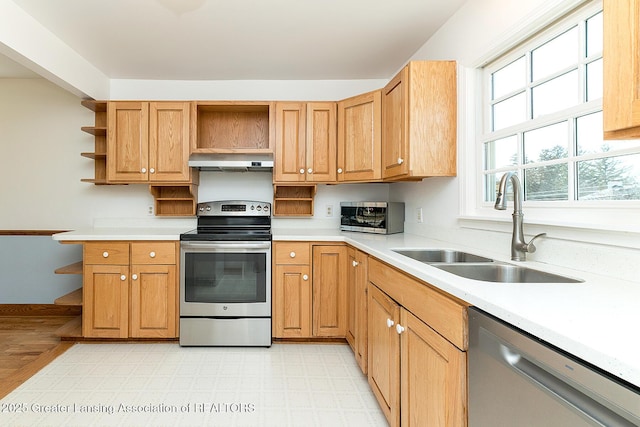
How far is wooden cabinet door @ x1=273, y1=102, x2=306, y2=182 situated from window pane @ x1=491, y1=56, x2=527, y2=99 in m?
1.58

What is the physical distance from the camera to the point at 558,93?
5.06 ft

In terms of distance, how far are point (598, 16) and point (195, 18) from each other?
2234 mm

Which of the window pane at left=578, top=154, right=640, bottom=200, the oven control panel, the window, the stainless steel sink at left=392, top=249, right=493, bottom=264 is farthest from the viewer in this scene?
the oven control panel

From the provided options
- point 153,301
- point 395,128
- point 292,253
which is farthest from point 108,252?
point 395,128

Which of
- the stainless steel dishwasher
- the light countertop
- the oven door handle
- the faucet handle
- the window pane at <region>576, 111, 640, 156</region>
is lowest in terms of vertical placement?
the stainless steel dishwasher

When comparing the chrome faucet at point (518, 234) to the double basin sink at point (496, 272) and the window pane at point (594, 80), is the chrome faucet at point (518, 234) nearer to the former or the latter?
the double basin sink at point (496, 272)

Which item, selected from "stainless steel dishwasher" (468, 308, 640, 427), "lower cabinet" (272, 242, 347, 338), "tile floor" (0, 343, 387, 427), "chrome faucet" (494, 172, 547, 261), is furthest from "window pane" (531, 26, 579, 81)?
"tile floor" (0, 343, 387, 427)

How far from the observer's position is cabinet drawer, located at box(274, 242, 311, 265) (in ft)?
9.04

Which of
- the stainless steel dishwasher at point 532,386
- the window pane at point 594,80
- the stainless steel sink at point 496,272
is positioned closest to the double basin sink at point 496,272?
the stainless steel sink at point 496,272

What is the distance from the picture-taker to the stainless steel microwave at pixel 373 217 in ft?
9.05

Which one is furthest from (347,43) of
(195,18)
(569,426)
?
(569,426)

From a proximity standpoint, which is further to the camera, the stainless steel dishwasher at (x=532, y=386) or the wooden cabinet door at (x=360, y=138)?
the wooden cabinet door at (x=360, y=138)

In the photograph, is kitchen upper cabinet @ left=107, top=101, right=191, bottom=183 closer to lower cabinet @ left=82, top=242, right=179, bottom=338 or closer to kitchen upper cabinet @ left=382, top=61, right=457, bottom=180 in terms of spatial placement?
lower cabinet @ left=82, top=242, right=179, bottom=338

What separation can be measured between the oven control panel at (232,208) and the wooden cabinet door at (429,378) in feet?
6.88
